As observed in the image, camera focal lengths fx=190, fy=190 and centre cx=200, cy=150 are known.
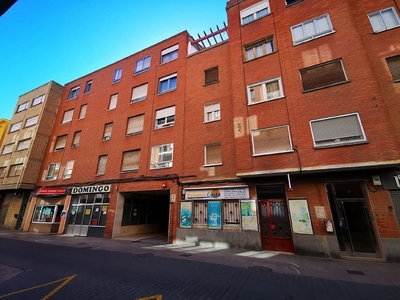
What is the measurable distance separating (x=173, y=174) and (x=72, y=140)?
12.4 m

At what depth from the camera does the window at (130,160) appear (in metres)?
14.0

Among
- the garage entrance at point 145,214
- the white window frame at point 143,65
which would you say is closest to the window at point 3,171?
the garage entrance at point 145,214

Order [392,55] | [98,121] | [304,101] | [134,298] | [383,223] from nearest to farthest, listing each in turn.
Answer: [134,298]
[383,223]
[392,55]
[304,101]
[98,121]

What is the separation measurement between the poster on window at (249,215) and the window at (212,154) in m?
2.88

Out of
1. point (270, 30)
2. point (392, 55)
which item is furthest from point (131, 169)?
point (392, 55)

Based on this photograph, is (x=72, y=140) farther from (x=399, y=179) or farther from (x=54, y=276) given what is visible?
(x=399, y=179)

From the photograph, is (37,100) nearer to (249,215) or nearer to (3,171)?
(3,171)

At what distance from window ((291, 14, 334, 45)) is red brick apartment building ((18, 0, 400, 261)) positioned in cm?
5

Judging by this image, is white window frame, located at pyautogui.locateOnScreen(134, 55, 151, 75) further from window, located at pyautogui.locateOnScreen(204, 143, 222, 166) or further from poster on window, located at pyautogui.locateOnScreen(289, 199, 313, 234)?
poster on window, located at pyautogui.locateOnScreen(289, 199, 313, 234)

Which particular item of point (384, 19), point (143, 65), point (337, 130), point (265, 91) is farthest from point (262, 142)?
point (143, 65)

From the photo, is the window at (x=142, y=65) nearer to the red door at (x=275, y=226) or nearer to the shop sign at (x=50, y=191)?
the shop sign at (x=50, y=191)

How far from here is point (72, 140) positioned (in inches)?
715

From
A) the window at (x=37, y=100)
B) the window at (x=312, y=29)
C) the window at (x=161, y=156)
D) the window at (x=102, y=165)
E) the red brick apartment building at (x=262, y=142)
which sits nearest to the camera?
the red brick apartment building at (x=262, y=142)

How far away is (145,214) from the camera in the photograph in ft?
52.3
